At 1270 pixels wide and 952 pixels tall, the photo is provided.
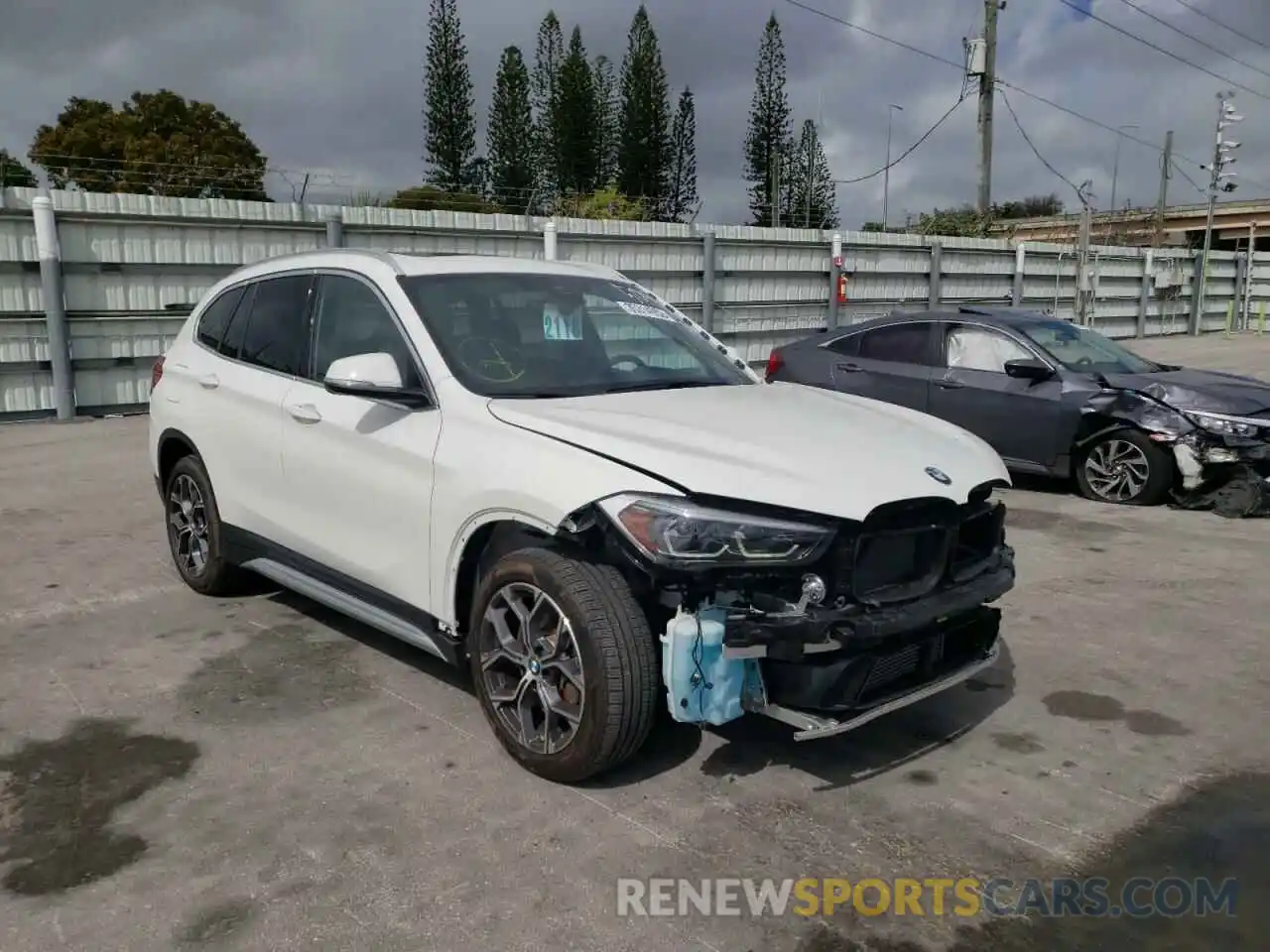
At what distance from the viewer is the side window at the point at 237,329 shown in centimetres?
508

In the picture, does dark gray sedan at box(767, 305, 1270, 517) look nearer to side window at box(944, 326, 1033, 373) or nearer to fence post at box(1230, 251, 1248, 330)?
side window at box(944, 326, 1033, 373)

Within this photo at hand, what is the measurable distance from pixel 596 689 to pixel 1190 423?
619 cm

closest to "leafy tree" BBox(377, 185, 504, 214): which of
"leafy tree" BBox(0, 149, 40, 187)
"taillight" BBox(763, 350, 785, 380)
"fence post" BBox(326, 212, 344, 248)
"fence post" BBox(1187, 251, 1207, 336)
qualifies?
"leafy tree" BBox(0, 149, 40, 187)

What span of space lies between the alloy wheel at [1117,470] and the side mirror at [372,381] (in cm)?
615

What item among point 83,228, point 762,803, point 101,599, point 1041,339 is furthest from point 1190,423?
point 83,228

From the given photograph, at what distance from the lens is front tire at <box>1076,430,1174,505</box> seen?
307 inches

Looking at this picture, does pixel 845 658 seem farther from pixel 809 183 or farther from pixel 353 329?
pixel 809 183

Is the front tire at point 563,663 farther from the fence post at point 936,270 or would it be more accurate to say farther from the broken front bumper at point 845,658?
the fence post at point 936,270

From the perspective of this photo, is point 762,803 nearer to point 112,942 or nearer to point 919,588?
point 919,588

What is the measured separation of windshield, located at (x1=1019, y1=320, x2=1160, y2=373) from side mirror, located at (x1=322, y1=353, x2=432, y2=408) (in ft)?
20.2

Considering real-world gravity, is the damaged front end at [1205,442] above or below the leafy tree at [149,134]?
below

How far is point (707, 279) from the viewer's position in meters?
16.0

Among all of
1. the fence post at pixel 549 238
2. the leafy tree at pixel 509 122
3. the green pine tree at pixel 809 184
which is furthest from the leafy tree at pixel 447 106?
the fence post at pixel 549 238

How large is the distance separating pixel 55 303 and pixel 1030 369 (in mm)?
9734
